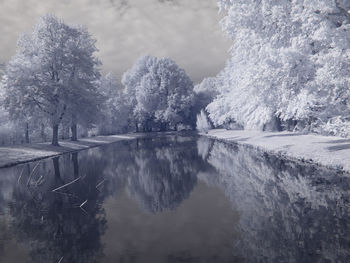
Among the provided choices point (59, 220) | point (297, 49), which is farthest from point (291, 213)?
point (297, 49)

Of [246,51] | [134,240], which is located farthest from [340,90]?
[134,240]

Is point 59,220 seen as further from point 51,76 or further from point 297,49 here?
point 51,76

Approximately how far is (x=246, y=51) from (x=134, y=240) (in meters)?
16.5

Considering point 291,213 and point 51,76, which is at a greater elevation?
point 51,76

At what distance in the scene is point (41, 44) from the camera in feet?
100

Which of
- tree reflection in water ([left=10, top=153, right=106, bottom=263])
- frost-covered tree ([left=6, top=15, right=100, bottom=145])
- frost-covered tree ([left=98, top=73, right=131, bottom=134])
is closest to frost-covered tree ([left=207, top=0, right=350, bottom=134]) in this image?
tree reflection in water ([left=10, top=153, right=106, bottom=263])

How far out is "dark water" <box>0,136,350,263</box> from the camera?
19.1 feet

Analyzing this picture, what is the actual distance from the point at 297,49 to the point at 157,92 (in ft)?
191

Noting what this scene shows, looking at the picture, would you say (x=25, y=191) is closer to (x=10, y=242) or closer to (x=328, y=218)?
(x=10, y=242)

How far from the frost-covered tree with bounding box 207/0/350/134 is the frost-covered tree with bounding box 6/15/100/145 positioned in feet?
65.6

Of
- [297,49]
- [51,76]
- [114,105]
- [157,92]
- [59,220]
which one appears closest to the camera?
[59,220]

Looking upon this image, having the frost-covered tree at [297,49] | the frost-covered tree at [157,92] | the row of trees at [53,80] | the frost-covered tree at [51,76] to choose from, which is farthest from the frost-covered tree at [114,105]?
the frost-covered tree at [297,49]

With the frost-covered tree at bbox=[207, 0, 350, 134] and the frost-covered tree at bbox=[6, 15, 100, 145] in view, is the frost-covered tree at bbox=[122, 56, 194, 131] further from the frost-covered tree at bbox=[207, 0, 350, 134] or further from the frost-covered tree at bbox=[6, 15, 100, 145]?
the frost-covered tree at bbox=[207, 0, 350, 134]

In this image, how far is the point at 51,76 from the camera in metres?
32.2
